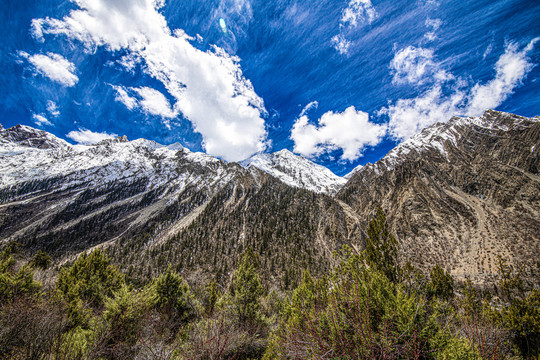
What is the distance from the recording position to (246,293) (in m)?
15.7

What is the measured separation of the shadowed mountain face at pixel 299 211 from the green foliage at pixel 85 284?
138ft

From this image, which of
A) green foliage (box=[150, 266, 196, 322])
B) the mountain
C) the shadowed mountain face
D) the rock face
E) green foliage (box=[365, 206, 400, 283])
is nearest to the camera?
green foliage (box=[365, 206, 400, 283])

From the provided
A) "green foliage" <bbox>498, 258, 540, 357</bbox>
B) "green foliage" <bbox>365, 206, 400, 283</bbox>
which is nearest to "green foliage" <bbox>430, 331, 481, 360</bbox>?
"green foliage" <bbox>365, 206, 400, 283</bbox>

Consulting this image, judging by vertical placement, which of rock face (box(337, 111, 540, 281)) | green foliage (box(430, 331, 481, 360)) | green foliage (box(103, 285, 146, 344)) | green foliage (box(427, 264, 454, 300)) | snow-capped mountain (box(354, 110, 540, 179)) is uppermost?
snow-capped mountain (box(354, 110, 540, 179))

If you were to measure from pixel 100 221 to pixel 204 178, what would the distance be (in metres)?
79.6

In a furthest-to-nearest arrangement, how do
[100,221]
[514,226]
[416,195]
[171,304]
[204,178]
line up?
1. [204,178]
2. [100,221]
3. [416,195]
4. [514,226]
5. [171,304]

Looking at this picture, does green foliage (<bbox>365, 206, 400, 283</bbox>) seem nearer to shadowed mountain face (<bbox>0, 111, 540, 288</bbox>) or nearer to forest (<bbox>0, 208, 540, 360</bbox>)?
forest (<bbox>0, 208, 540, 360</bbox>)

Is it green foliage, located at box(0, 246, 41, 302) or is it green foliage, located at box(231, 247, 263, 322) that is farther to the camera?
green foliage, located at box(231, 247, 263, 322)

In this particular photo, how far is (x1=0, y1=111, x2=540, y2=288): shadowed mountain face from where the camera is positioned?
54.2 meters

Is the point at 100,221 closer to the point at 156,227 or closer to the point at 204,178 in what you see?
the point at 156,227

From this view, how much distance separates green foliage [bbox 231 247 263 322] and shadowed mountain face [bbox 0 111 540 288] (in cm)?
3969

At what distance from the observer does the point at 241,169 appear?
634 feet

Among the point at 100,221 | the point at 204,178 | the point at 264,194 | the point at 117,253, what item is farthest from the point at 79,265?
the point at 204,178

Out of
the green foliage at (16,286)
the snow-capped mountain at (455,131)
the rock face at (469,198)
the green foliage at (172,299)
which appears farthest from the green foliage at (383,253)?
→ the snow-capped mountain at (455,131)
